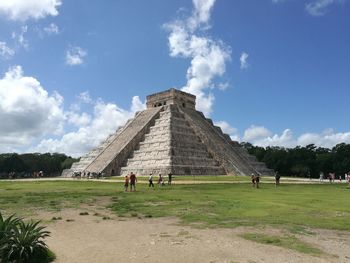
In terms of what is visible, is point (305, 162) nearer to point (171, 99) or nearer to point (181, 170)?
point (171, 99)

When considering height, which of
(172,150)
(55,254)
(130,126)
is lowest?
(55,254)

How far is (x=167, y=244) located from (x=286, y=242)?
3.03 meters

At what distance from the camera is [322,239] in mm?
10359

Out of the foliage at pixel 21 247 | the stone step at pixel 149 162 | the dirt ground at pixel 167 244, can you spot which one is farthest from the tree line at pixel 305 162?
the foliage at pixel 21 247

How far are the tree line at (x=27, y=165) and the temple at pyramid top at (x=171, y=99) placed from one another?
4250 cm

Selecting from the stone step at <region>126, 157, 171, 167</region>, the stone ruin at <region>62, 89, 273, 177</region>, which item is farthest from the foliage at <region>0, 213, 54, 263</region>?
the stone step at <region>126, 157, 171, 167</region>

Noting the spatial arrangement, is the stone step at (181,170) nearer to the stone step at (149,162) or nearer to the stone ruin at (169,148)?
the stone ruin at (169,148)

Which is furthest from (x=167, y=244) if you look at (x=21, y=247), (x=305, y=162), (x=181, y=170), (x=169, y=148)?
(x=305, y=162)

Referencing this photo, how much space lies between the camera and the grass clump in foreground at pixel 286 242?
911cm

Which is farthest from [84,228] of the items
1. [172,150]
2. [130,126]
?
[130,126]

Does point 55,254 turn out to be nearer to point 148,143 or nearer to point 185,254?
point 185,254

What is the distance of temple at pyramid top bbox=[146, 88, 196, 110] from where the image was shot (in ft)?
205

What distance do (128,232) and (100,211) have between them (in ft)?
16.4

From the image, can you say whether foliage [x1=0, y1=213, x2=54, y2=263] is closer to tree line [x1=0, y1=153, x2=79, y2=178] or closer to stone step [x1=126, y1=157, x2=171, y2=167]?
stone step [x1=126, y1=157, x2=171, y2=167]
